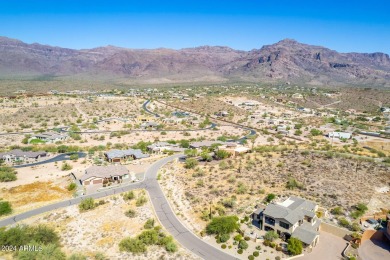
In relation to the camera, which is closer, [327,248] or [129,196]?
[327,248]

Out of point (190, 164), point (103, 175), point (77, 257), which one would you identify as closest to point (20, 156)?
point (103, 175)

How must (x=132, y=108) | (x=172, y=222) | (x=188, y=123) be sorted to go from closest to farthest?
(x=172, y=222)
(x=188, y=123)
(x=132, y=108)

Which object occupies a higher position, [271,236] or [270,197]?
[270,197]

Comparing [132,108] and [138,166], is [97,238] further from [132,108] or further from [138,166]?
[132,108]

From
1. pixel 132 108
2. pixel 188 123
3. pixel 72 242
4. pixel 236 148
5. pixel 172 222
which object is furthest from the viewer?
pixel 132 108

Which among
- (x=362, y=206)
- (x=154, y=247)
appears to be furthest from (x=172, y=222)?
(x=362, y=206)

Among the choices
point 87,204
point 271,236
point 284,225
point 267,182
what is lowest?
point 271,236

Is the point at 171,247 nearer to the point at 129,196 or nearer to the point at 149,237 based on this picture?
the point at 149,237
